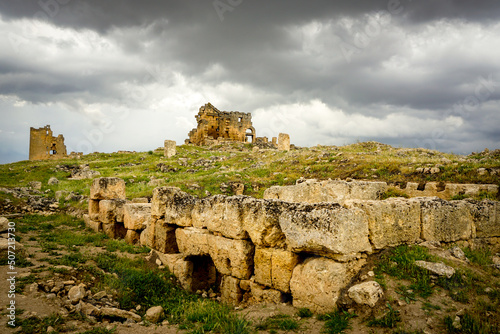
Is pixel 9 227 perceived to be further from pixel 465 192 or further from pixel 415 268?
pixel 465 192

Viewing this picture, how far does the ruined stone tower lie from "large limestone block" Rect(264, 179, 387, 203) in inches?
1722

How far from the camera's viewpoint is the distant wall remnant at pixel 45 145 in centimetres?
5103

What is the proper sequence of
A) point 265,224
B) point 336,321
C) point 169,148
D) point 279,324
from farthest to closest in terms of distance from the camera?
point 169,148, point 265,224, point 279,324, point 336,321

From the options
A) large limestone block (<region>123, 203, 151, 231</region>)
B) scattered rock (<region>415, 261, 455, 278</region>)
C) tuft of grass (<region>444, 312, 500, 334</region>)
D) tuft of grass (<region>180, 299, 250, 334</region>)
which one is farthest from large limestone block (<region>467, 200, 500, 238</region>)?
large limestone block (<region>123, 203, 151, 231</region>)

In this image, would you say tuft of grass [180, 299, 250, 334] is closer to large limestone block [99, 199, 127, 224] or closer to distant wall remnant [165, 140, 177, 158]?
large limestone block [99, 199, 127, 224]

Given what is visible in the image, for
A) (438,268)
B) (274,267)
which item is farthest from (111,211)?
(438,268)

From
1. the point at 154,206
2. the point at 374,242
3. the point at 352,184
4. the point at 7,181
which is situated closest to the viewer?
the point at 374,242

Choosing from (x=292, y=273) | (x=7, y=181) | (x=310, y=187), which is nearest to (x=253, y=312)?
(x=292, y=273)

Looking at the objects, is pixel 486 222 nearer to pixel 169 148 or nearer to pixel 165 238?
pixel 165 238

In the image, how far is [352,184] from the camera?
970cm

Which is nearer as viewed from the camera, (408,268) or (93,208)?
(408,268)

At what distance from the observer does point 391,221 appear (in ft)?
17.6

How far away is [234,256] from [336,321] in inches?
102

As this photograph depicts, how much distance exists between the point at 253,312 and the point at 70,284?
3.80m
